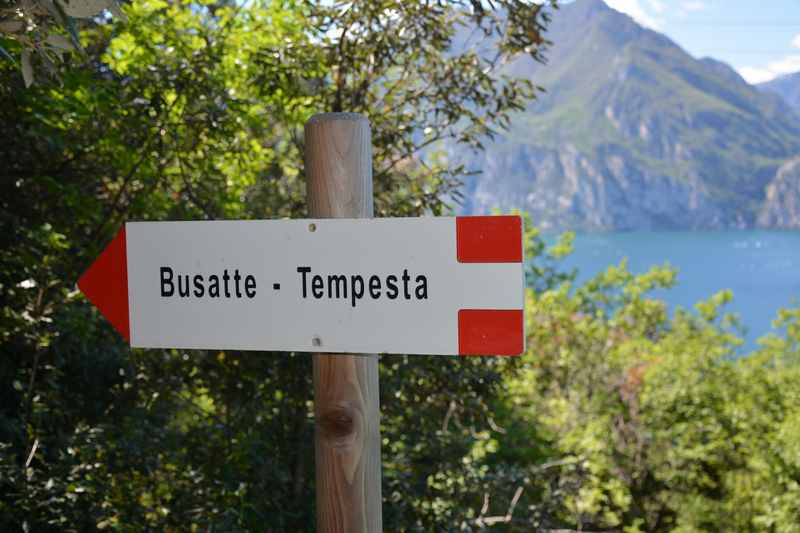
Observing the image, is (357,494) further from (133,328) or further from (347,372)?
(133,328)

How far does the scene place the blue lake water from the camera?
43.7 m

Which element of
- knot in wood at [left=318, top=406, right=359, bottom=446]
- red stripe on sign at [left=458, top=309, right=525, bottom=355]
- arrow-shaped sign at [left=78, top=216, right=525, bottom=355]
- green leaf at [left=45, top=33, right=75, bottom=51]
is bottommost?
knot in wood at [left=318, top=406, right=359, bottom=446]

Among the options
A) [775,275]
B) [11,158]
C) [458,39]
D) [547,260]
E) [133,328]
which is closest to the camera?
[133,328]

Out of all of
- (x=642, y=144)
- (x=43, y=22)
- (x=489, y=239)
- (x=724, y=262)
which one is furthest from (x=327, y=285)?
(x=642, y=144)

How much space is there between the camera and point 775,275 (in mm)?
52344

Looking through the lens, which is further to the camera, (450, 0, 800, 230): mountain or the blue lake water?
(450, 0, 800, 230): mountain

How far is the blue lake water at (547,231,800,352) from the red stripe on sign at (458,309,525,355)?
33.5 m

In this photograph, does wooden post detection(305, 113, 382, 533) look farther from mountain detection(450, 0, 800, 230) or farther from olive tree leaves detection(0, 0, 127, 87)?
mountain detection(450, 0, 800, 230)

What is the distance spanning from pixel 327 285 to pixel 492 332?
A: 34 cm

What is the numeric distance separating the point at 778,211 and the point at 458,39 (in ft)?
235

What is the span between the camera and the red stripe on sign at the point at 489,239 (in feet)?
5.01

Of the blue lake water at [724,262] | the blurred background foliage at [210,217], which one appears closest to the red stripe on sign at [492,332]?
the blurred background foliage at [210,217]

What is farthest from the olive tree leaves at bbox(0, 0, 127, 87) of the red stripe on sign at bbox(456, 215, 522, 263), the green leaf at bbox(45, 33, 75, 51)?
the red stripe on sign at bbox(456, 215, 522, 263)

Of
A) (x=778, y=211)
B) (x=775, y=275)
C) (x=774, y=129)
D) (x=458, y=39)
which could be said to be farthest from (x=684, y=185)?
(x=458, y=39)
